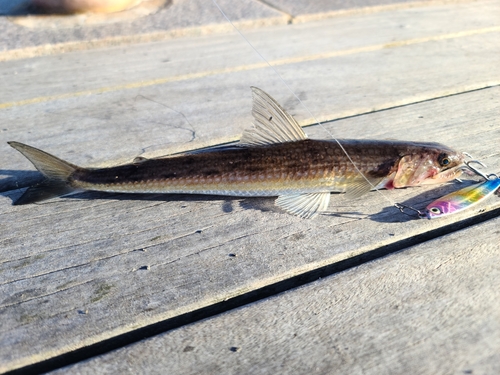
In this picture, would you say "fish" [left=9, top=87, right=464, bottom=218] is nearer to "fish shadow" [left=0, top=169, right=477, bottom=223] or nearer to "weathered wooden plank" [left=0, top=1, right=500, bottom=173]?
"fish shadow" [left=0, top=169, right=477, bottom=223]

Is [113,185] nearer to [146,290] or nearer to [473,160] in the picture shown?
[146,290]

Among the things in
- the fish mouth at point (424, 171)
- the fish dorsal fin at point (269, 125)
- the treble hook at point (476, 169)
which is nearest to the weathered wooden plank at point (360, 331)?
the fish mouth at point (424, 171)

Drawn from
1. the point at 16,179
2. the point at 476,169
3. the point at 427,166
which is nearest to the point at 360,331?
the point at 427,166

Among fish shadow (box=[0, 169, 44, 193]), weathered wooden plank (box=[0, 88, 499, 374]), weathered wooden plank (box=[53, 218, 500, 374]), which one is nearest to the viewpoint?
weathered wooden plank (box=[53, 218, 500, 374])

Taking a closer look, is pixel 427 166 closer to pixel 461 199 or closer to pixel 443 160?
pixel 443 160

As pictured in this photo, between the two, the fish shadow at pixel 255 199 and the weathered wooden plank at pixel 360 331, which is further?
the fish shadow at pixel 255 199

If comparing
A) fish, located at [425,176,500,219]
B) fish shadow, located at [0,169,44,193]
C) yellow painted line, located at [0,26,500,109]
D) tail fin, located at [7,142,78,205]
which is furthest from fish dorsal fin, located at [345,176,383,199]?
yellow painted line, located at [0,26,500,109]

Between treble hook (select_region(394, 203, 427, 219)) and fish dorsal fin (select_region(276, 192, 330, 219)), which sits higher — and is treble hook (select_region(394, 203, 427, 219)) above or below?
above

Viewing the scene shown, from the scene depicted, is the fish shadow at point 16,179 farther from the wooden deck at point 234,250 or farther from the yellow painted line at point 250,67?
the yellow painted line at point 250,67
